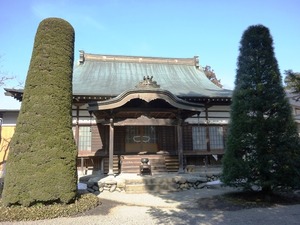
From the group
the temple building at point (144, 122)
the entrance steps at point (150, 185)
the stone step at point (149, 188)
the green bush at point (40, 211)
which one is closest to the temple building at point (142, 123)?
the temple building at point (144, 122)

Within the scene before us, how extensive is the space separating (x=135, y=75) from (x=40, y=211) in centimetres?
1214

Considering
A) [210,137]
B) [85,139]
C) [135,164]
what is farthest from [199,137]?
[85,139]

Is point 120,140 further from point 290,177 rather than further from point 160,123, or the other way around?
point 290,177

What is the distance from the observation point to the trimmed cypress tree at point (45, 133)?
21.2 ft

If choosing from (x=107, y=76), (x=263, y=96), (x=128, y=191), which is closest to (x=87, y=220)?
(x=128, y=191)

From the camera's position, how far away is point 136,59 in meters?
19.5

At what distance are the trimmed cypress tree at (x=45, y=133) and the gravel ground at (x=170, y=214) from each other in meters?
0.91

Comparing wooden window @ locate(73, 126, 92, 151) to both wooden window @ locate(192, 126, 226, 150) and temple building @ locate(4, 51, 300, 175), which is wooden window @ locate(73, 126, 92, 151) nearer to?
temple building @ locate(4, 51, 300, 175)

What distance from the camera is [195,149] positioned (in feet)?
46.8

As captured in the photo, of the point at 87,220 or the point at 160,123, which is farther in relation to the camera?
the point at 160,123

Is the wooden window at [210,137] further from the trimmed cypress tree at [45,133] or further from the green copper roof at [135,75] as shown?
the trimmed cypress tree at [45,133]

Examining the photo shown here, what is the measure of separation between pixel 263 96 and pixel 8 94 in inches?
442

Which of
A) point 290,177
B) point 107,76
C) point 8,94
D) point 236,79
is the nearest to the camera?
point 290,177

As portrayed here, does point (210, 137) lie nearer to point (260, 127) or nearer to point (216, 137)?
point (216, 137)
